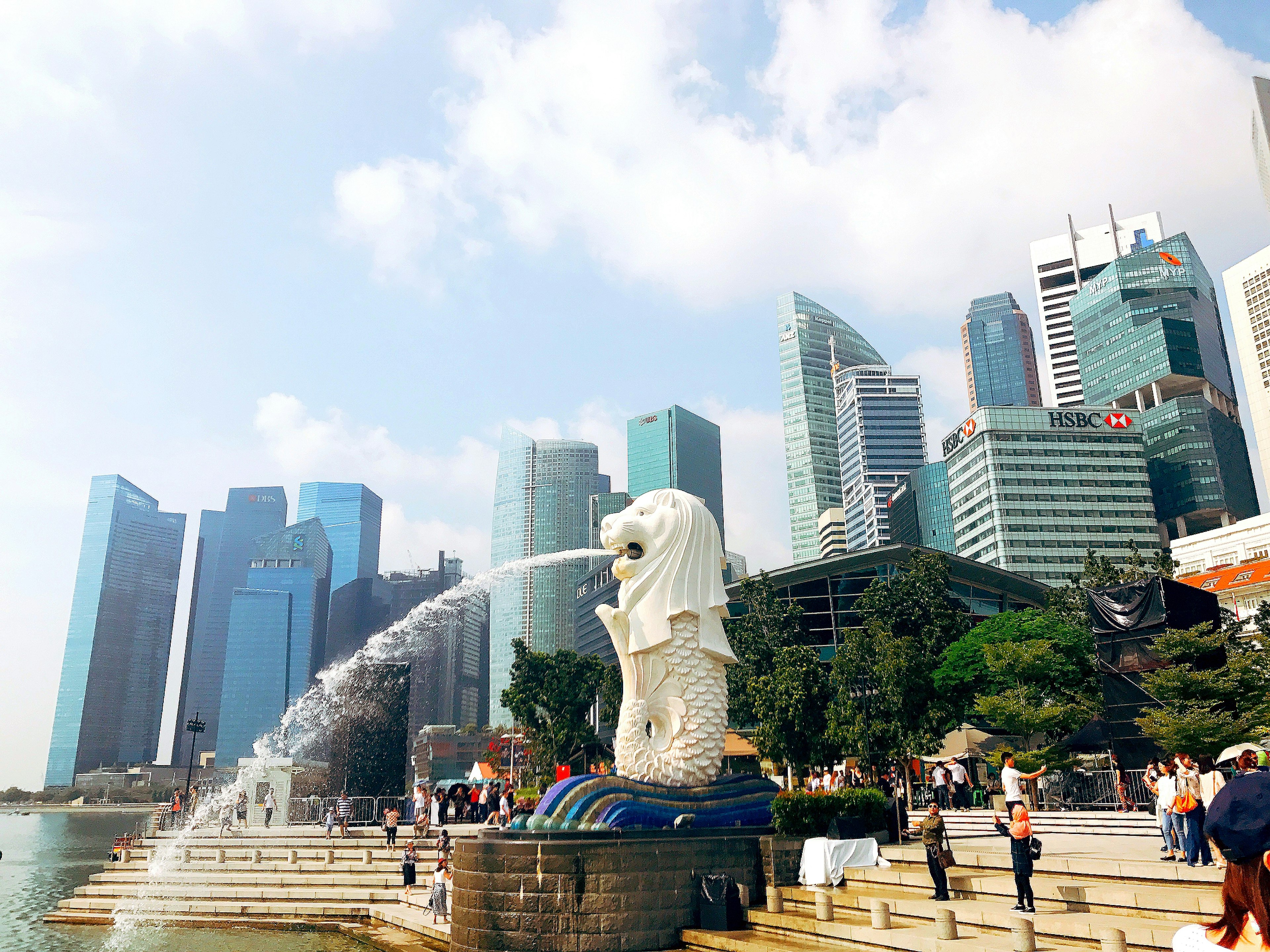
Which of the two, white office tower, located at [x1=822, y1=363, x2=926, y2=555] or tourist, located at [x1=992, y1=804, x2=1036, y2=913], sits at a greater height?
white office tower, located at [x1=822, y1=363, x2=926, y2=555]

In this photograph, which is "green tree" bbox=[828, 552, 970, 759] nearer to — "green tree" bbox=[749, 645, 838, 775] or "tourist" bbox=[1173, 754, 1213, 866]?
"green tree" bbox=[749, 645, 838, 775]

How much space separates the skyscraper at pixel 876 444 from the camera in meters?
164

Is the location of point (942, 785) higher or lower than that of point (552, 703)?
Result: lower

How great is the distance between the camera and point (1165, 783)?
14.2 meters

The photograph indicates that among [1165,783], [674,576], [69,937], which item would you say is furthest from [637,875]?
[69,937]

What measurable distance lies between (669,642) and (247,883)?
1434cm

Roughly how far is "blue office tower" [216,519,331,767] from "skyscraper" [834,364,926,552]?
109150 millimetres

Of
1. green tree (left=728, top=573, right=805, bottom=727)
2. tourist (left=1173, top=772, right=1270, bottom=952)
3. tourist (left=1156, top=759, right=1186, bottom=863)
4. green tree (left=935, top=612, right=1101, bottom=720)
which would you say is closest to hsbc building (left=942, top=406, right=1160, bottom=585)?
green tree (left=935, top=612, right=1101, bottom=720)

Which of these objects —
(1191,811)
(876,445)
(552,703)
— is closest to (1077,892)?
(1191,811)

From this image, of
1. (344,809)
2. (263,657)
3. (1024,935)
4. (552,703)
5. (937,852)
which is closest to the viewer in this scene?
(1024,935)

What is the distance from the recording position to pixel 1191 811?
42.8 feet

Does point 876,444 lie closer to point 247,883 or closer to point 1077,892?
point 247,883

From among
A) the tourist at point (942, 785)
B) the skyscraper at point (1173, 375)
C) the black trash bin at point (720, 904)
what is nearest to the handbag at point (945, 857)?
the black trash bin at point (720, 904)

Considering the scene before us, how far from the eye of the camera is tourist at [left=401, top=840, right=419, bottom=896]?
2275 centimetres
